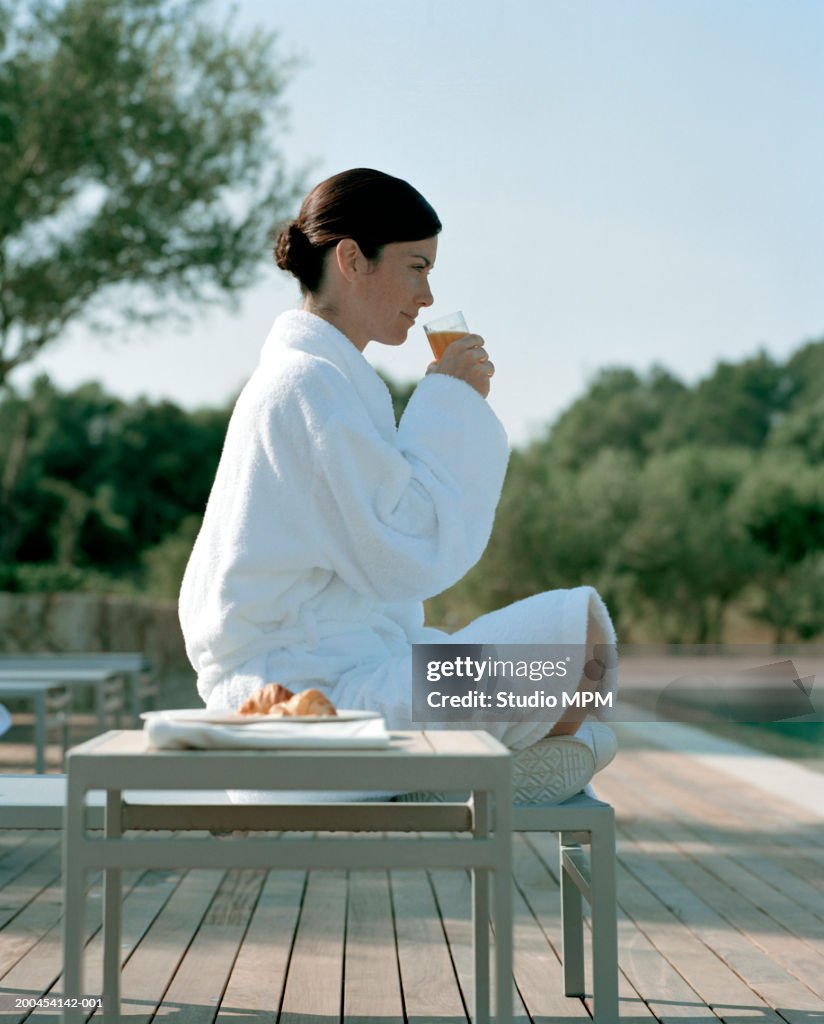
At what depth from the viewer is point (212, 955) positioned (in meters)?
2.32

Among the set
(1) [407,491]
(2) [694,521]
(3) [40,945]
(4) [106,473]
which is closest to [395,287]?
(1) [407,491]

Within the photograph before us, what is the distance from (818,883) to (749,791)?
173cm

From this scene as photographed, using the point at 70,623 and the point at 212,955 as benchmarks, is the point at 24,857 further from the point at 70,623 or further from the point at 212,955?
the point at 70,623

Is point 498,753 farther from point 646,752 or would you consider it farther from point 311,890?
point 646,752

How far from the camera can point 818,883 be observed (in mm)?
3049

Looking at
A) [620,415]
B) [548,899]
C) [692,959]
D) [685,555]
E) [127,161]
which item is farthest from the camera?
[620,415]

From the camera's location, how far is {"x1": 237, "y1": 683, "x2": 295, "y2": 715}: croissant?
4.25 ft

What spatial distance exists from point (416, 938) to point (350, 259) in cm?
132

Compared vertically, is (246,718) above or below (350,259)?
below

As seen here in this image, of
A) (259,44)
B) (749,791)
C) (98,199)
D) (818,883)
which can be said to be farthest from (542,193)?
(818,883)

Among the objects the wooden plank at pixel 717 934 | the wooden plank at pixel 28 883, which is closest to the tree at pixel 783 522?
the wooden plank at pixel 717 934

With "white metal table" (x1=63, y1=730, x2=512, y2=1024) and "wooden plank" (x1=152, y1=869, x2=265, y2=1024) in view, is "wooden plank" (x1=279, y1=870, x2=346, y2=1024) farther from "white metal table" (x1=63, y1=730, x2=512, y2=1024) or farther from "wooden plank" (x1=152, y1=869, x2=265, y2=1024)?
"white metal table" (x1=63, y1=730, x2=512, y2=1024)

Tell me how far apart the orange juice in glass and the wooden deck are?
0.95 metres

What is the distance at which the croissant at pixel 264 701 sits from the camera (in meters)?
1.29
